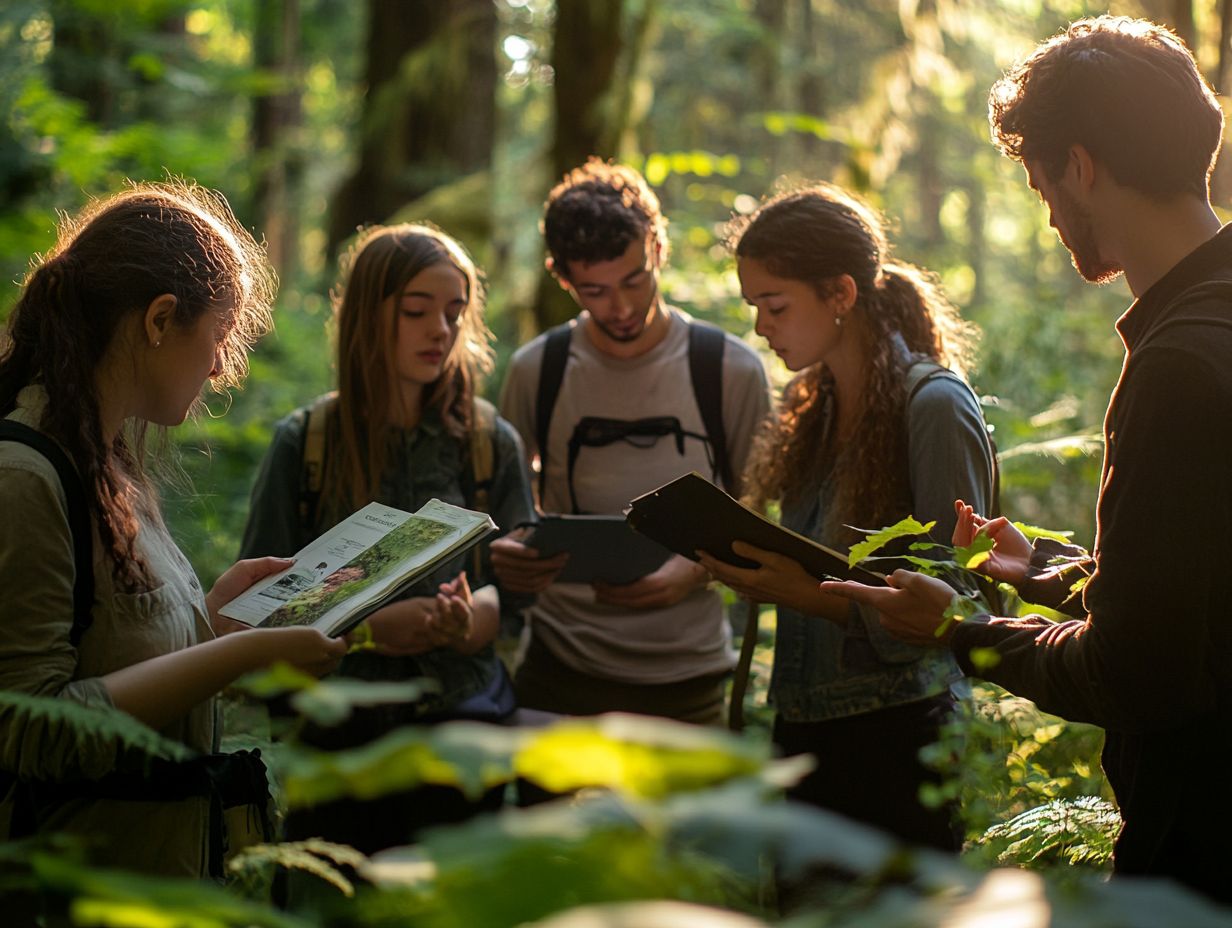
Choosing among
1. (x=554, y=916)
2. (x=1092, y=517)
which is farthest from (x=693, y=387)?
(x=1092, y=517)

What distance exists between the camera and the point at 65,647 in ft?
7.45

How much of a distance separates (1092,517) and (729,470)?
386cm

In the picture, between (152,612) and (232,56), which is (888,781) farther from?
(232,56)

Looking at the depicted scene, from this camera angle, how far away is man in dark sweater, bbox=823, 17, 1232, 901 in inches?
77.1

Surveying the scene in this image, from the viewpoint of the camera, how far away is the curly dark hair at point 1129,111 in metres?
2.24

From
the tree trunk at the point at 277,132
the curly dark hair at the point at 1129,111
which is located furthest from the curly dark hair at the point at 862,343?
the tree trunk at the point at 277,132

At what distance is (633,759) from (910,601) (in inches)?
70.2

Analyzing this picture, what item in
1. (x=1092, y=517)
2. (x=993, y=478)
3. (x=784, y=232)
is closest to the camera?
(x=993, y=478)

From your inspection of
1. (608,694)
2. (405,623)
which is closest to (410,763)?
(405,623)

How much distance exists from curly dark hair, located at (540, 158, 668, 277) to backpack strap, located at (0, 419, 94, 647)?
90.4 inches

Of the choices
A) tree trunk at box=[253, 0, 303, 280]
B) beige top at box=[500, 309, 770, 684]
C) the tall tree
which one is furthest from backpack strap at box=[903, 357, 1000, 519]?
tree trunk at box=[253, 0, 303, 280]

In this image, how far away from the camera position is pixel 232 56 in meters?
29.7

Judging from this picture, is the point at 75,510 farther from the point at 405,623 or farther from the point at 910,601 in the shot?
the point at 910,601

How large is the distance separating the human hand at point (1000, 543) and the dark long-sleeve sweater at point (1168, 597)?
559 millimetres
